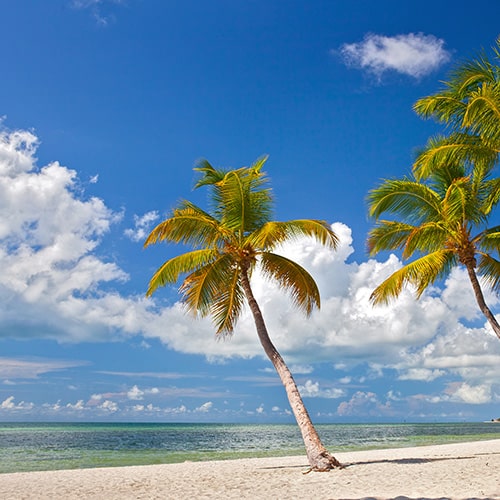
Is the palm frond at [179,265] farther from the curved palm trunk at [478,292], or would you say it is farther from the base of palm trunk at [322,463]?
the curved palm trunk at [478,292]

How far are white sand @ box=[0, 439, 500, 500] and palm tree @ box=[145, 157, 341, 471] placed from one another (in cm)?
324

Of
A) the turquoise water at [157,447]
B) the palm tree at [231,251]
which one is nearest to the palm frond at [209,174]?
the palm tree at [231,251]

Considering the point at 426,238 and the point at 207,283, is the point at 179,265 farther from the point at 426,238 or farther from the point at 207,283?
the point at 426,238

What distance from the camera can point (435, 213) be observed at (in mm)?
16188

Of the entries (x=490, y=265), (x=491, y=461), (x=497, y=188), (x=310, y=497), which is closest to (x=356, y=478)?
(x=310, y=497)

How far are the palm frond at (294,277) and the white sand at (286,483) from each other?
4.34 m

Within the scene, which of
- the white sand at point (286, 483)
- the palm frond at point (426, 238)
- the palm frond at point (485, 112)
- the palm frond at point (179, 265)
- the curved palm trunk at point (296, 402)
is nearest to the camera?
the white sand at point (286, 483)

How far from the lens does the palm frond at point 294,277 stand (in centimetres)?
1482

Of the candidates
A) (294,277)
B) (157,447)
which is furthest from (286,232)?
(157,447)

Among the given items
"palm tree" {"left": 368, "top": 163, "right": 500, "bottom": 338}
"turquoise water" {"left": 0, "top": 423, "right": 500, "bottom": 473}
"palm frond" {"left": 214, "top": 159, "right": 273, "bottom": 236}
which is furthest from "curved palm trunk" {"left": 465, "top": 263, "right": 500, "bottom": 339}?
"turquoise water" {"left": 0, "top": 423, "right": 500, "bottom": 473}

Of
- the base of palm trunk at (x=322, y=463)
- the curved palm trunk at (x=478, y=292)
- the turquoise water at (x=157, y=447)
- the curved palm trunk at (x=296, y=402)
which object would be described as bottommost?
the turquoise water at (x=157, y=447)

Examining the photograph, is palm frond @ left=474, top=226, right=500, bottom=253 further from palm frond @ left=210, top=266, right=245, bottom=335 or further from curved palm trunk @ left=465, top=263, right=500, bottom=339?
palm frond @ left=210, top=266, right=245, bottom=335

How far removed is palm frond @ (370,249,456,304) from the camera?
49.9 ft

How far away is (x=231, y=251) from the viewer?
1480cm
